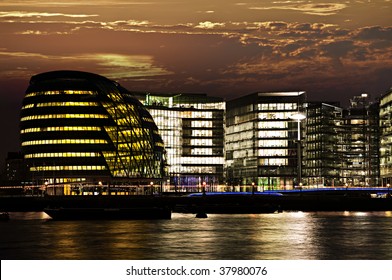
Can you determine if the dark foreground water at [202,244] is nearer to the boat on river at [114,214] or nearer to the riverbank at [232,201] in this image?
the boat on river at [114,214]

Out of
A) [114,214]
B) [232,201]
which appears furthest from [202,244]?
[232,201]

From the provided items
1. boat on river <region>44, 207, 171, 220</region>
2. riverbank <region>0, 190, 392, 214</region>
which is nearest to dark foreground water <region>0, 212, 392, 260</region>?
boat on river <region>44, 207, 171, 220</region>

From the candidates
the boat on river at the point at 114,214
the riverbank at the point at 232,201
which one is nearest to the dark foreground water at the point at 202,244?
the boat on river at the point at 114,214

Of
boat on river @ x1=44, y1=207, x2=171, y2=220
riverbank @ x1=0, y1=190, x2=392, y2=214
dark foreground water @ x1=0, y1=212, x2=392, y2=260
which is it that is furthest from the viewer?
riverbank @ x1=0, y1=190, x2=392, y2=214

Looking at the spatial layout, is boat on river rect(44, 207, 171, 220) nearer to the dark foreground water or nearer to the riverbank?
the dark foreground water

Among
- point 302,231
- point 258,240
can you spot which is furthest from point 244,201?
point 258,240

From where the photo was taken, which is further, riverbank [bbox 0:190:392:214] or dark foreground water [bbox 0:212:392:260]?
riverbank [bbox 0:190:392:214]

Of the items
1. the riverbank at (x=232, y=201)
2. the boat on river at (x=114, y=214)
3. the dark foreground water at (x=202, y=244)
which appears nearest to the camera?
the dark foreground water at (x=202, y=244)

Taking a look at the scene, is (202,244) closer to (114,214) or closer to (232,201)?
(114,214)

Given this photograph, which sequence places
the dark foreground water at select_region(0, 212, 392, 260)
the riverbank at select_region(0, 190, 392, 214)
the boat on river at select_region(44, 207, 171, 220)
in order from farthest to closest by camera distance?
the riverbank at select_region(0, 190, 392, 214), the boat on river at select_region(44, 207, 171, 220), the dark foreground water at select_region(0, 212, 392, 260)

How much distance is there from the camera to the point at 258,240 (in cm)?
6606

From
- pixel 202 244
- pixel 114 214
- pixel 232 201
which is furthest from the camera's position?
pixel 232 201
